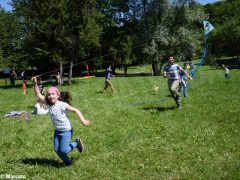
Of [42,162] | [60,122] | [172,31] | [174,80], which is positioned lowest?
[42,162]

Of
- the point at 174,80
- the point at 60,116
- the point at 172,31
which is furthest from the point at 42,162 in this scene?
the point at 172,31

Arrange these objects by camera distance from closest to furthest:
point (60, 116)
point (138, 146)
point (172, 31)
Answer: point (60, 116) → point (138, 146) → point (172, 31)

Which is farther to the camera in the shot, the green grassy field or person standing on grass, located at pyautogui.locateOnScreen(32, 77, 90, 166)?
person standing on grass, located at pyautogui.locateOnScreen(32, 77, 90, 166)

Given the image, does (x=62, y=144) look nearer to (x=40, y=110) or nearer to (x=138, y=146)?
(x=138, y=146)

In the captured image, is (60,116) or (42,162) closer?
(60,116)

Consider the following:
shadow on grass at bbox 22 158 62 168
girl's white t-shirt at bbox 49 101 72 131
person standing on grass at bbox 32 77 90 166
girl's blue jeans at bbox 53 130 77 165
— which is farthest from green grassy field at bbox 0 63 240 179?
girl's white t-shirt at bbox 49 101 72 131

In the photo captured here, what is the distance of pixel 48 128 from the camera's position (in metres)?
11.9

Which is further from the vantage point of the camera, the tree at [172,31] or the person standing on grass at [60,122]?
the tree at [172,31]

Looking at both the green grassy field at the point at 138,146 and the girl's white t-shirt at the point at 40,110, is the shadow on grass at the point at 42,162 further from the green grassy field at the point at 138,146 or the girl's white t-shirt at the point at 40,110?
the girl's white t-shirt at the point at 40,110

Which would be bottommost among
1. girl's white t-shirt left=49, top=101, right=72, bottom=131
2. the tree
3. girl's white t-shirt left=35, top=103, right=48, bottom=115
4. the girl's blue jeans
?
girl's white t-shirt left=35, top=103, right=48, bottom=115

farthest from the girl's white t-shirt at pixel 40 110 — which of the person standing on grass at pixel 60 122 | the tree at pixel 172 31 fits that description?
the tree at pixel 172 31

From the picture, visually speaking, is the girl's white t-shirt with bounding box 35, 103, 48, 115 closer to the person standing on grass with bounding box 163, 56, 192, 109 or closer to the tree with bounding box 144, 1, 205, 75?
the person standing on grass with bounding box 163, 56, 192, 109

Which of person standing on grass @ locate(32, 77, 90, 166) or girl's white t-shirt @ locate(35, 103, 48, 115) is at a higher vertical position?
person standing on grass @ locate(32, 77, 90, 166)

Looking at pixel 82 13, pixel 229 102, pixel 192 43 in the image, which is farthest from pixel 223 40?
pixel 229 102
